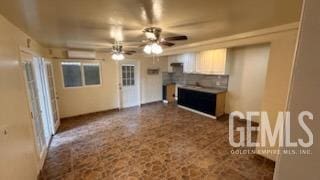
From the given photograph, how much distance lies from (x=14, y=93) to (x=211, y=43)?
3.71 metres

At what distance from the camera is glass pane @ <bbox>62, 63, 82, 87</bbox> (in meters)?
5.09

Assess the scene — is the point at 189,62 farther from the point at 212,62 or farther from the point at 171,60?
the point at 171,60

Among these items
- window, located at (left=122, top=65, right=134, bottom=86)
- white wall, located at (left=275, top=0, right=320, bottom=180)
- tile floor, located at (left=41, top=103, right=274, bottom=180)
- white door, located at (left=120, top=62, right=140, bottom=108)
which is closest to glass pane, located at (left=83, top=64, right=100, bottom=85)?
white door, located at (left=120, top=62, right=140, bottom=108)

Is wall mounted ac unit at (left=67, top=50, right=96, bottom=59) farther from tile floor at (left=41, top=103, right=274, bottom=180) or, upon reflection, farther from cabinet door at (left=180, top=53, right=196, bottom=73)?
cabinet door at (left=180, top=53, right=196, bottom=73)

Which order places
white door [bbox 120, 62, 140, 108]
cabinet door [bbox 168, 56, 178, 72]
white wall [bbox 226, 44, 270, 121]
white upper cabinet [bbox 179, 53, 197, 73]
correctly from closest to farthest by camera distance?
white wall [bbox 226, 44, 270, 121] → white upper cabinet [bbox 179, 53, 197, 73] → white door [bbox 120, 62, 140, 108] → cabinet door [bbox 168, 56, 178, 72]

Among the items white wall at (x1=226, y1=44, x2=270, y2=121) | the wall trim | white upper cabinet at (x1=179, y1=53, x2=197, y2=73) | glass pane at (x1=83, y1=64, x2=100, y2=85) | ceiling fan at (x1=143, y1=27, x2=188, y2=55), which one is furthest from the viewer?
white upper cabinet at (x1=179, y1=53, x2=197, y2=73)

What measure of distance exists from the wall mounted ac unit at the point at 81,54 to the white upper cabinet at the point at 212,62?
3742mm

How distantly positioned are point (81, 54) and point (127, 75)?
1.92 m

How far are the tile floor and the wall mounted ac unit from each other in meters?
2.08

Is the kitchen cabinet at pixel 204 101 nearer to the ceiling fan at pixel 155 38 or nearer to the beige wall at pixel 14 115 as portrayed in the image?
the ceiling fan at pixel 155 38

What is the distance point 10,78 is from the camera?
1.83 m

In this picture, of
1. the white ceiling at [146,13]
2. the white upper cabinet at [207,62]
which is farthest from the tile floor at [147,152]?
the white ceiling at [146,13]

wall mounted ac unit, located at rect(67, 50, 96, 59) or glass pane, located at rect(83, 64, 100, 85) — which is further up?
wall mounted ac unit, located at rect(67, 50, 96, 59)

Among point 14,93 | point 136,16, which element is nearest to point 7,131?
point 14,93
